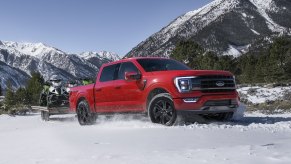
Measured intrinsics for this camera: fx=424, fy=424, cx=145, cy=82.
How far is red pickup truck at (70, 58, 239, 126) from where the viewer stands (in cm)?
906

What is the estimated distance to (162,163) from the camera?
5137 mm

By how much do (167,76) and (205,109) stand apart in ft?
3.58

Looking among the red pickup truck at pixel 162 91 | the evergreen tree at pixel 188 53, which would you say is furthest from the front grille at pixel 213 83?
the evergreen tree at pixel 188 53

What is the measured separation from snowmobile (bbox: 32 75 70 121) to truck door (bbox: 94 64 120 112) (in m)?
2.89

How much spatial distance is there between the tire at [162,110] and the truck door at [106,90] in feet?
4.84

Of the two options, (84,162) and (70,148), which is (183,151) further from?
(70,148)

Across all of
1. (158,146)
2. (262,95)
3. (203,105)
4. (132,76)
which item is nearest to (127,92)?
(132,76)

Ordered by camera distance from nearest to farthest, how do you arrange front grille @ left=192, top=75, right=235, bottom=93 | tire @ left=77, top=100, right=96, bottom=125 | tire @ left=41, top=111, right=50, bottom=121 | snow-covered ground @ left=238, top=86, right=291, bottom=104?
front grille @ left=192, top=75, right=235, bottom=93, tire @ left=77, top=100, right=96, bottom=125, tire @ left=41, top=111, right=50, bottom=121, snow-covered ground @ left=238, top=86, right=291, bottom=104

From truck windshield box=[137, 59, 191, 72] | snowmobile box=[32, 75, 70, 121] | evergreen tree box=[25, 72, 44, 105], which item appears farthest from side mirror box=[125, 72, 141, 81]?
evergreen tree box=[25, 72, 44, 105]

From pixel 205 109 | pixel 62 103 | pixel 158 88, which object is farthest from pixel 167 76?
pixel 62 103

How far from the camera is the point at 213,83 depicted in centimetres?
934

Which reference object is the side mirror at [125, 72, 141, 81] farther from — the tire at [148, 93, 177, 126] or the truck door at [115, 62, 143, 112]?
the tire at [148, 93, 177, 126]

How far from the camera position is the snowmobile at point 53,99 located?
14286mm

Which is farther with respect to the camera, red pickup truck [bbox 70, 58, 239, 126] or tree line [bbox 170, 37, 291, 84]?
tree line [bbox 170, 37, 291, 84]
